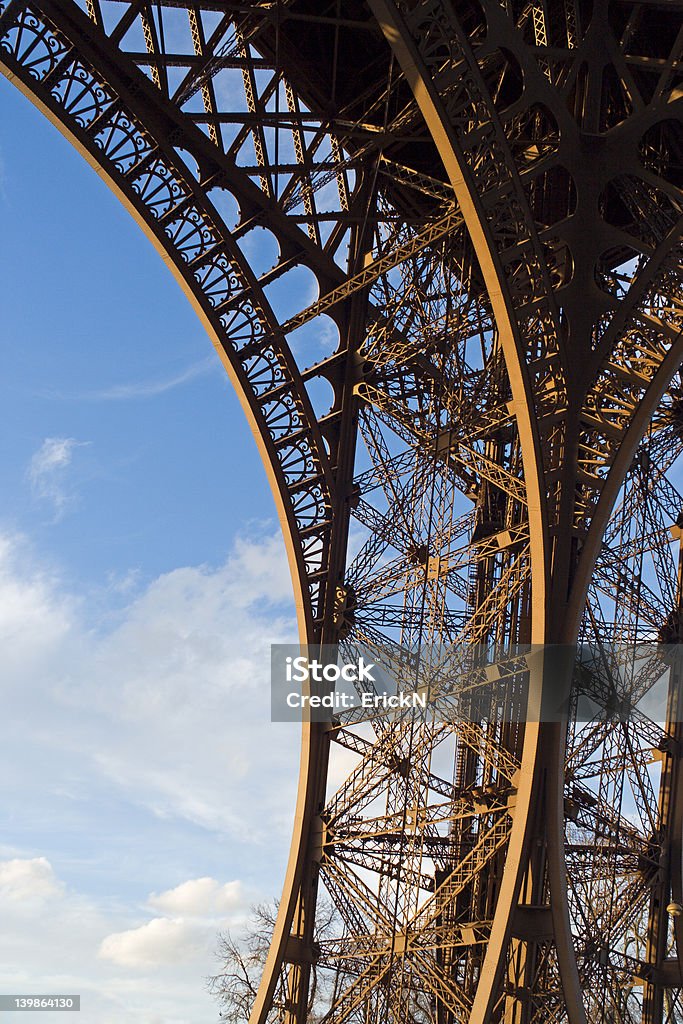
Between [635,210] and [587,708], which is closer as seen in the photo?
[635,210]

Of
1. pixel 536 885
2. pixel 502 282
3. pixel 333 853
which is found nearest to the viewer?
pixel 502 282

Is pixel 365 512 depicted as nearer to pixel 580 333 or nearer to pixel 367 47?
pixel 580 333

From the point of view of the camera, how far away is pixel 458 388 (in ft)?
58.9

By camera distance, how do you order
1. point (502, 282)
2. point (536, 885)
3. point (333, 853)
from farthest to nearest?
1. point (333, 853)
2. point (536, 885)
3. point (502, 282)

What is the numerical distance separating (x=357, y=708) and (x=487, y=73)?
8.72 m

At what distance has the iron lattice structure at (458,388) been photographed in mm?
14023

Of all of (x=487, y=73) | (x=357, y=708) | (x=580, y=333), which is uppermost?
(x=487, y=73)

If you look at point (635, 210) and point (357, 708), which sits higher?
point (635, 210)

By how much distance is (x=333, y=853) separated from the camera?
1708 centimetres

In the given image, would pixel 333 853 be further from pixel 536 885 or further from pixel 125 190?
pixel 125 190

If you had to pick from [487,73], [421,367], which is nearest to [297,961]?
[421,367]

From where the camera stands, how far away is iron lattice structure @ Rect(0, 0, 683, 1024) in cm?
1402

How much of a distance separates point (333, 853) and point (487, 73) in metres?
10.6

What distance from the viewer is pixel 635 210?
15188 millimetres
